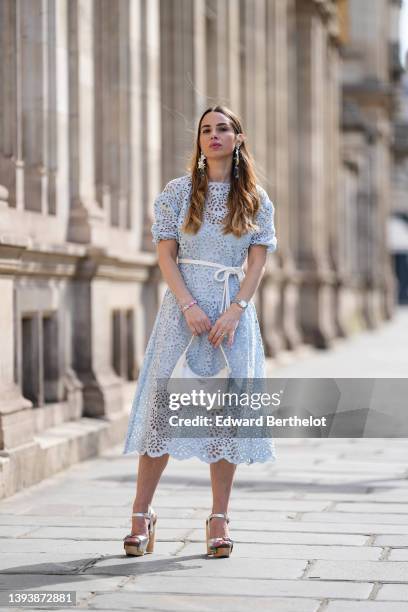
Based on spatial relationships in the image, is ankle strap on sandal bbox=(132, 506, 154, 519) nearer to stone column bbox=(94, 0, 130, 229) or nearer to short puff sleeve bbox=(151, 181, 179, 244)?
short puff sleeve bbox=(151, 181, 179, 244)

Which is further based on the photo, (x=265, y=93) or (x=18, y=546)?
(x=265, y=93)

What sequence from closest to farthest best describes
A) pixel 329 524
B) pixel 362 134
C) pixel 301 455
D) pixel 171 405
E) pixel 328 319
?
pixel 171 405, pixel 329 524, pixel 301 455, pixel 328 319, pixel 362 134

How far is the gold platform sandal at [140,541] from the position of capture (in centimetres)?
630

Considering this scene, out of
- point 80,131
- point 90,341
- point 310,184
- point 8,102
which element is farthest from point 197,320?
point 310,184

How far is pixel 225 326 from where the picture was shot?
20.5 feet

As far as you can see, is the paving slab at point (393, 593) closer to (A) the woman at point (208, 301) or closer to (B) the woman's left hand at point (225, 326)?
(A) the woman at point (208, 301)

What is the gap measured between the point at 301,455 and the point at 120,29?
431 centimetres

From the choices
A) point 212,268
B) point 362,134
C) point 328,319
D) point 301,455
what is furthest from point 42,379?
point 362,134

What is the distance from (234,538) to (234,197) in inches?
62.7

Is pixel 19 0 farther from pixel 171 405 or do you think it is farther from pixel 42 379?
pixel 171 405

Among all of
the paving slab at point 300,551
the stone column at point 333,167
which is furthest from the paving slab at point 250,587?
the stone column at point 333,167

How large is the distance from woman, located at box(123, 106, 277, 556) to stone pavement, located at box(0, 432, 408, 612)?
12.3 inches

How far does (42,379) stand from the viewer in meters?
10.1

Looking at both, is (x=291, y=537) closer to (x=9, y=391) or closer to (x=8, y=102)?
(x=9, y=391)
